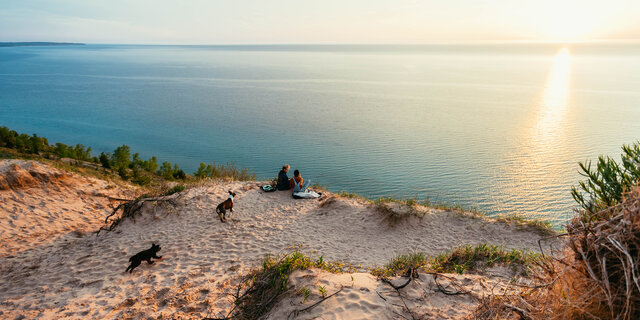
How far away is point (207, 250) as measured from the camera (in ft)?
26.9

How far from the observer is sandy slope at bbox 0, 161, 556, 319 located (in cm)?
553

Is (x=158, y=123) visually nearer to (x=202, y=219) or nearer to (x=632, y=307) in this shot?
(x=202, y=219)

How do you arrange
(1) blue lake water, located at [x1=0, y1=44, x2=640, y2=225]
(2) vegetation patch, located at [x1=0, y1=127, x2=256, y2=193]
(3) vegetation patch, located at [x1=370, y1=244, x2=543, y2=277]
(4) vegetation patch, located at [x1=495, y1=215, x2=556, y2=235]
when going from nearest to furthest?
(3) vegetation patch, located at [x1=370, y1=244, x2=543, y2=277] < (4) vegetation patch, located at [x1=495, y1=215, x2=556, y2=235] < (2) vegetation patch, located at [x1=0, y1=127, x2=256, y2=193] < (1) blue lake water, located at [x1=0, y1=44, x2=640, y2=225]

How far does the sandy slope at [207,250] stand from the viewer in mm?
5527

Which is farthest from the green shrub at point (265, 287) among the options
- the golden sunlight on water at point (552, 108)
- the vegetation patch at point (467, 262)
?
the golden sunlight on water at point (552, 108)

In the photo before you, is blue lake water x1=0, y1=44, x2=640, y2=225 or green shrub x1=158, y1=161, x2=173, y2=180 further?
blue lake water x1=0, y1=44, x2=640, y2=225

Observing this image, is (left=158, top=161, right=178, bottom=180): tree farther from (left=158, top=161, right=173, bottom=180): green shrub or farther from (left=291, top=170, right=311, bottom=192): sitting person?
(left=291, top=170, right=311, bottom=192): sitting person

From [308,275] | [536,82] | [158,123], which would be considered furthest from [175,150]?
[536,82]

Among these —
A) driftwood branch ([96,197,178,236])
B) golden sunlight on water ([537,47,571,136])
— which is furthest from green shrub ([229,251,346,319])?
golden sunlight on water ([537,47,571,136])

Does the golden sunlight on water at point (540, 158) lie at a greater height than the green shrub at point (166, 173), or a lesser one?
greater

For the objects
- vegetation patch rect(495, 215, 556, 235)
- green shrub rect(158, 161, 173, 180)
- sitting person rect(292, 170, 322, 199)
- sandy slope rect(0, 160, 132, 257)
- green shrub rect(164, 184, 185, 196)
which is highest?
vegetation patch rect(495, 215, 556, 235)

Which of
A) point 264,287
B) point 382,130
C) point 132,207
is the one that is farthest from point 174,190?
point 382,130

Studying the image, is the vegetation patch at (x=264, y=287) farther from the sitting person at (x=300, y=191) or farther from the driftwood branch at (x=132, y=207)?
the sitting person at (x=300, y=191)

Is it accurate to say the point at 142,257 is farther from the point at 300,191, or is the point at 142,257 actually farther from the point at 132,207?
the point at 300,191
